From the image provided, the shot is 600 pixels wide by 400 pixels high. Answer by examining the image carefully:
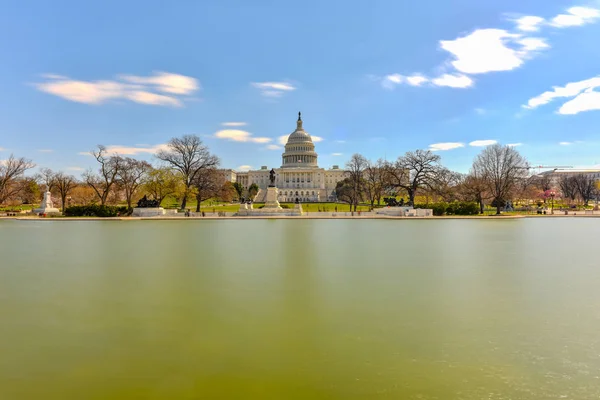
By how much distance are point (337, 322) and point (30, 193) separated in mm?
88150

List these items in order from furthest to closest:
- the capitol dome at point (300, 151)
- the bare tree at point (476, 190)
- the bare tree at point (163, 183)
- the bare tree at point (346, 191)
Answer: the capitol dome at point (300, 151)
the bare tree at point (346, 191)
the bare tree at point (476, 190)
the bare tree at point (163, 183)

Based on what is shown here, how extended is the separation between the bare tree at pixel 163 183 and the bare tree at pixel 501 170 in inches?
1672

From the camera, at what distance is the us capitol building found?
484ft

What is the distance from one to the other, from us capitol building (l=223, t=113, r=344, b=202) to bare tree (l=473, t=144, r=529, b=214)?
8146 cm

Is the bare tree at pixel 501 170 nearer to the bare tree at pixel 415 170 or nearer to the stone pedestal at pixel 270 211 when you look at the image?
the bare tree at pixel 415 170

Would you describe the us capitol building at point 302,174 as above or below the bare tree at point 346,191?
above

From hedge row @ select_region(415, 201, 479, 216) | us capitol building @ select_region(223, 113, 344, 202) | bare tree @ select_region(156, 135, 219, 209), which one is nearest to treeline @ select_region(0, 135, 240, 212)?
bare tree @ select_region(156, 135, 219, 209)

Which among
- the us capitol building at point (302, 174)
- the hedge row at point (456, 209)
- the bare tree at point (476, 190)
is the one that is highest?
the us capitol building at point (302, 174)

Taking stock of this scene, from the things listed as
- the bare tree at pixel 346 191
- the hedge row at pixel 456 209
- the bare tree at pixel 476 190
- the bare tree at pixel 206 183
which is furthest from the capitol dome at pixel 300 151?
the hedge row at pixel 456 209

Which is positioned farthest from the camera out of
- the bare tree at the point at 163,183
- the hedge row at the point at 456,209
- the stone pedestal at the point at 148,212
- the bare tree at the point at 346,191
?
the bare tree at the point at 346,191

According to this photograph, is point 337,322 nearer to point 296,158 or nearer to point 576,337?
point 576,337

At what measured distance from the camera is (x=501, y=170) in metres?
62.9

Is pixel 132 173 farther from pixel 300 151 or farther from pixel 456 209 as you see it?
pixel 300 151

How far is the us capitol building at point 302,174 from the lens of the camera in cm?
14762
